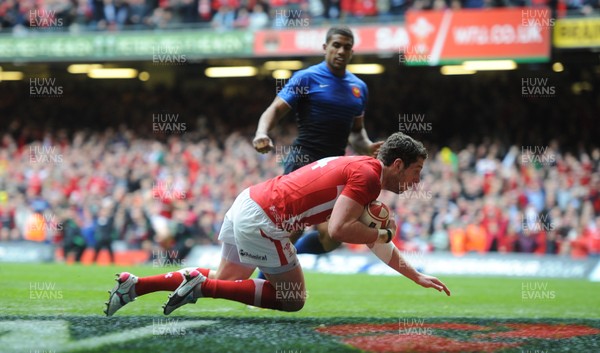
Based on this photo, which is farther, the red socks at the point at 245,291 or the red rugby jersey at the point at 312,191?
the red socks at the point at 245,291

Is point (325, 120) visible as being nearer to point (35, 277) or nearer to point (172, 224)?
point (35, 277)

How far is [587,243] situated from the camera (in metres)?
16.1

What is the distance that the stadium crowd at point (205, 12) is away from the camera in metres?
20.0

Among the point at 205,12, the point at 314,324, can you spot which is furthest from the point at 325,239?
the point at 205,12

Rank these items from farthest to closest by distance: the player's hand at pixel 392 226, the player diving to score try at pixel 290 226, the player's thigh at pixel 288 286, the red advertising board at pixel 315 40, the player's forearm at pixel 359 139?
the red advertising board at pixel 315 40 → the player's forearm at pixel 359 139 → the player's thigh at pixel 288 286 → the player's hand at pixel 392 226 → the player diving to score try at pixel 290 226

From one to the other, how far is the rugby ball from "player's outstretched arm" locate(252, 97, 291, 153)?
117 centimetres

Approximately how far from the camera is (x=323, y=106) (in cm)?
742

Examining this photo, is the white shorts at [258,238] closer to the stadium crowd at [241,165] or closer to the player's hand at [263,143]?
the player's hand at [263,143]

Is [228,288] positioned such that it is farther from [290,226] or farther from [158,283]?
[290,226]

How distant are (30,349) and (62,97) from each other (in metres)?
21.8

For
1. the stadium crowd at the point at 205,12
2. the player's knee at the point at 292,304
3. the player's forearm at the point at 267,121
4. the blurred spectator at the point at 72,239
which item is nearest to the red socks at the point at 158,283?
the player's knee at the point at 292,304

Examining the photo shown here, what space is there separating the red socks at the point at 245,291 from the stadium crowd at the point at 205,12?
569 inches

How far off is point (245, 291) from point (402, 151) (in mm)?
1596

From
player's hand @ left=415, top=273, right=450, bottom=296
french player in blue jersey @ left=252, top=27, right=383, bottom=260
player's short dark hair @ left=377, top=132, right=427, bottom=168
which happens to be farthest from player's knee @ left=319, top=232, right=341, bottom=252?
player's short dark hair @ left=377, top=132, right=427, bottom=168
